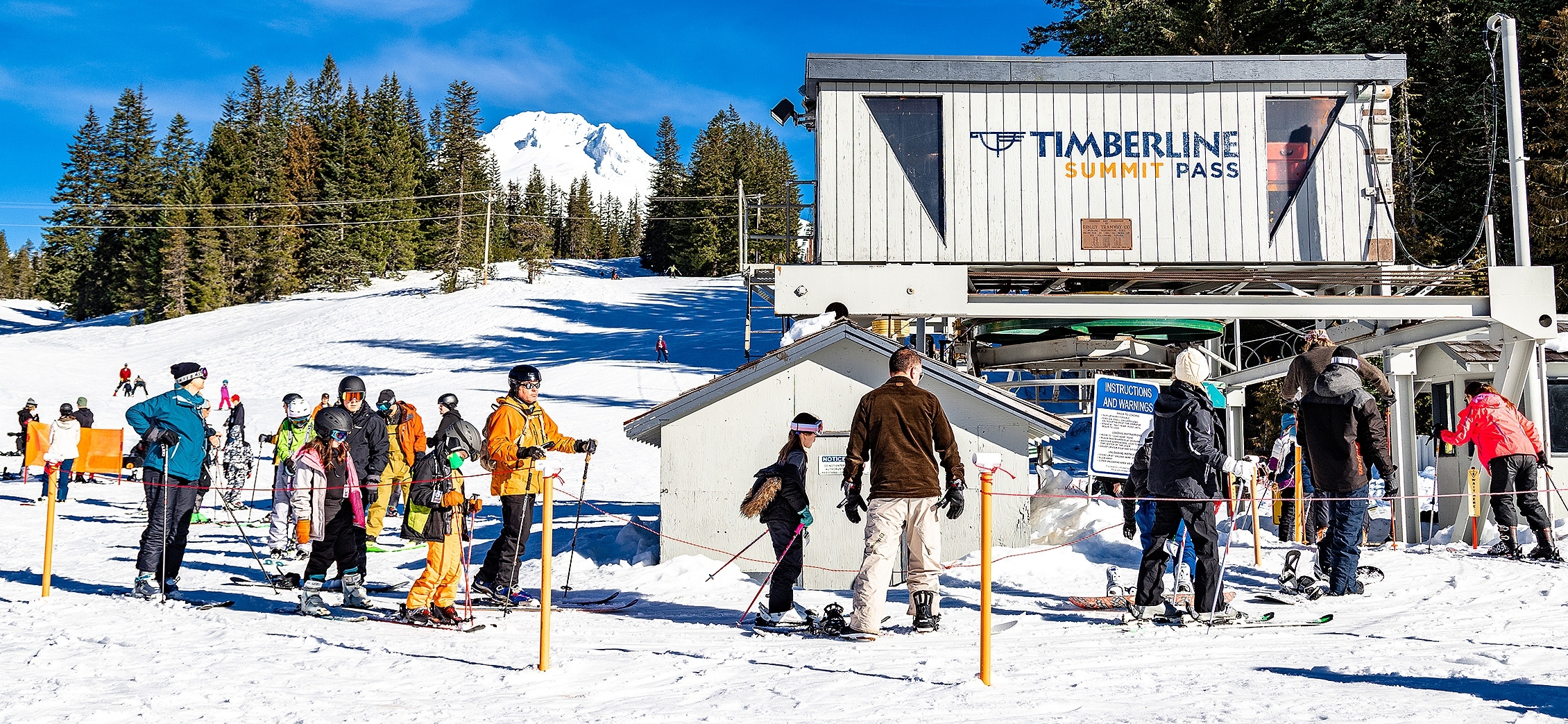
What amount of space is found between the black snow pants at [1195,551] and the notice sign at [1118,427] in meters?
2.95

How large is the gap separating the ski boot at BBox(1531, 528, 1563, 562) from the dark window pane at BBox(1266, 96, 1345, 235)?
4309mm

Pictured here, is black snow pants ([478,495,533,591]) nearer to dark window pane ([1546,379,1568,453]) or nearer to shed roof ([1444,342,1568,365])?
shed roof ([1444,342,1568,365])

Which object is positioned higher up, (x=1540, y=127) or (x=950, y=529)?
(x=1540, y=127)

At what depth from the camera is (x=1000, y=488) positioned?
10781mm

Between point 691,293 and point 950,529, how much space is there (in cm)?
5762

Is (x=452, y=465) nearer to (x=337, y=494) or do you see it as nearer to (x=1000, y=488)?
(x=337, y=494)

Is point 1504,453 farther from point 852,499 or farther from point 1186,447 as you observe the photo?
point 852,499

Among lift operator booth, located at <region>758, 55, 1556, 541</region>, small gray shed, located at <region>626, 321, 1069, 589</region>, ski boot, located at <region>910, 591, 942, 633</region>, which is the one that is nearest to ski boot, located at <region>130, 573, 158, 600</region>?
small gray shed, located at <region>626, 321, 1069, 589</region>

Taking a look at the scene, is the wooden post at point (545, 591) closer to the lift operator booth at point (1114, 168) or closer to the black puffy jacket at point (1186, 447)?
the black puffy jacket at point (1186, 447)

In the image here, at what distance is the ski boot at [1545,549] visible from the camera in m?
9.65

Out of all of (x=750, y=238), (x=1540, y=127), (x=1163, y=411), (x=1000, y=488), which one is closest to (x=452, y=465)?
(x=1163, y=411)

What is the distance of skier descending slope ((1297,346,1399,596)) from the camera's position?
819 centimetres

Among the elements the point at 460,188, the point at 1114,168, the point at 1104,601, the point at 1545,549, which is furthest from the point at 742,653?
the point at 460,188

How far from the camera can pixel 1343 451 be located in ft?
27.2
